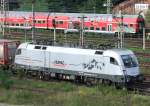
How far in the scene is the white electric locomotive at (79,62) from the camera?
2770cm

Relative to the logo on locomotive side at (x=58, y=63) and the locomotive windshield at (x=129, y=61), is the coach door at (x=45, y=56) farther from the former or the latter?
the locomotive windshield at (x=129, y=61)

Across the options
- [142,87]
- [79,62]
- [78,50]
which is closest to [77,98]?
[142,87]

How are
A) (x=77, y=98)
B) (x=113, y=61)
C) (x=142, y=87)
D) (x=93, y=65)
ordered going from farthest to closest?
(x=93, y=65) < (x=142, y=87) < (x=113, y=61) < (x=77, y=98)

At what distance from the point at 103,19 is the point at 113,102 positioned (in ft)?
115

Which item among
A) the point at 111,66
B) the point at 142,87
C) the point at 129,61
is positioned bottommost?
the point at 142,87

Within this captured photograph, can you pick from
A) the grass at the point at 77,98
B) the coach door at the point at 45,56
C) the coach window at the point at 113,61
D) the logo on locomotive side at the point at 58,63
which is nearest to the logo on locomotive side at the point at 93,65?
the coach window at the point at 113,61

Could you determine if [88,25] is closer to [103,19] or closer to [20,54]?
[103,19]

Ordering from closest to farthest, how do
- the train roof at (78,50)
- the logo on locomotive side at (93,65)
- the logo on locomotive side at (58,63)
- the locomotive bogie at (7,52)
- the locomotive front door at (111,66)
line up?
the locomotive front door at (111,66)
the train roof at (78,50)
the logo on locomotive side at (93,65)
the logo on locomotive side at (58,63)
the locomotive bogie at (7,52)

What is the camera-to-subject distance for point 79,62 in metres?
29.6

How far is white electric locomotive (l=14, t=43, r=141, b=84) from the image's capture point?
2770 cm

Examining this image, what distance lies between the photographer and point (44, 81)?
3103cm

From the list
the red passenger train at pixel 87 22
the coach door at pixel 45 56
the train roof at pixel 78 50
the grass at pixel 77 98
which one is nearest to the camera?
the grass at pixel 77 98

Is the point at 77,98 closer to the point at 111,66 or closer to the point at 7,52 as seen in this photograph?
the point at 111,66

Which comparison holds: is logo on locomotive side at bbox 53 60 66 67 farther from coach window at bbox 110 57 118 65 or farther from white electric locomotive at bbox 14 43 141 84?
coach window at bbox 110 57 118 65
